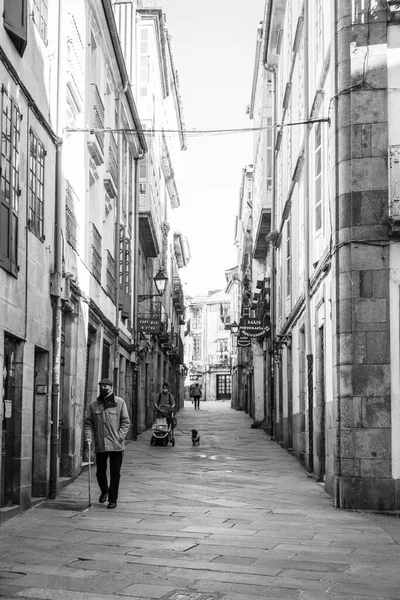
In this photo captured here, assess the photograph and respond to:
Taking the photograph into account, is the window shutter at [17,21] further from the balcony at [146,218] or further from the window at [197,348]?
the window at [197,348]

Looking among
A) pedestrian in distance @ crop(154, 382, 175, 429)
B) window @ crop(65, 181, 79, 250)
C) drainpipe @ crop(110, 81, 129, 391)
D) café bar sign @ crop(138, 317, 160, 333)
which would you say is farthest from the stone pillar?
café bar sign @ crop(138, 317, 160, 333)

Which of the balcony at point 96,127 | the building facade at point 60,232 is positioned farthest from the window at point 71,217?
the balcony at point 96,127

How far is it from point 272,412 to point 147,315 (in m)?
5.72

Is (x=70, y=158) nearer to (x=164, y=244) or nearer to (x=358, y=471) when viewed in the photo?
(x=358, y=471)

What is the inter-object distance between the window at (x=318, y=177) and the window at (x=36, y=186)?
16.3ft

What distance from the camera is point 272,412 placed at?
27.1 meters

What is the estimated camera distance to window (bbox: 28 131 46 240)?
462 inches

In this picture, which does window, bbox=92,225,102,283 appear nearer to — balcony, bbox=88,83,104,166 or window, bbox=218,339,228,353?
balcony, bbox=88,83,104,166

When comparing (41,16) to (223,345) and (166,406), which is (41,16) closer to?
(166,406)

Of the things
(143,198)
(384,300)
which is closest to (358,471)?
(384,300)

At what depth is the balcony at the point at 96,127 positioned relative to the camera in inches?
683

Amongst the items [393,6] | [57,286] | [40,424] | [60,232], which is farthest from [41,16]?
[40,424]

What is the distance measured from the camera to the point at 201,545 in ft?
28.7

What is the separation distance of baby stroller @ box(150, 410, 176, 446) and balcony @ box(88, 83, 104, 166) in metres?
7.17
